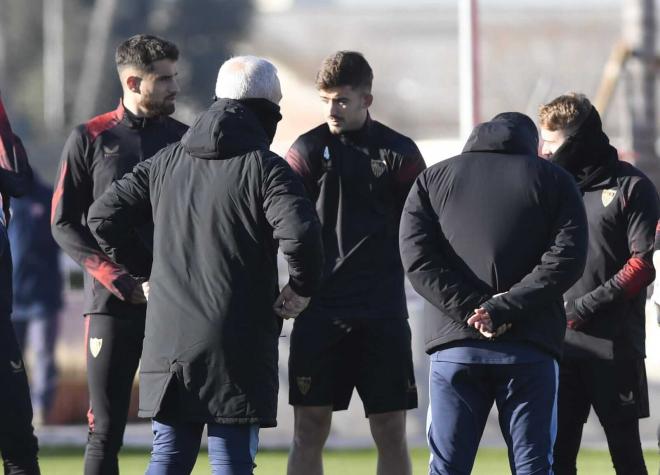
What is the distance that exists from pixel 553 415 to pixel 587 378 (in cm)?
96

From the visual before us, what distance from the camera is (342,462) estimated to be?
10.1m

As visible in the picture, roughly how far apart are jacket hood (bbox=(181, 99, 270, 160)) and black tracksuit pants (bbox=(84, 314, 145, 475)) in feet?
4.30

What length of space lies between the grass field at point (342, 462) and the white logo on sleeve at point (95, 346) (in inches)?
113

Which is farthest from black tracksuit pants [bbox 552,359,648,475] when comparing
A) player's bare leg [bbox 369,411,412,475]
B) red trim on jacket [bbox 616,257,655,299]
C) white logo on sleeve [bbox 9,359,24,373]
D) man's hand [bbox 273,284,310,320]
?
white logo on sleeve [bbox 9,359,24,373]

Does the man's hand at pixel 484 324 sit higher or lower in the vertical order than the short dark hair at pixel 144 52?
lower

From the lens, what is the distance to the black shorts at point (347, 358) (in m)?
6.84

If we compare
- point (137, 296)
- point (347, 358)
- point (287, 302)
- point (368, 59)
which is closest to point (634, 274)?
point (347, 358)

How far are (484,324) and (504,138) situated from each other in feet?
2.39

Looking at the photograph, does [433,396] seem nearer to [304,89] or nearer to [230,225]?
[230,225]

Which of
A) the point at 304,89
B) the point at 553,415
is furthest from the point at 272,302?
the point at 304,89

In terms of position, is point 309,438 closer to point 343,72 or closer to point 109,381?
point 109,381

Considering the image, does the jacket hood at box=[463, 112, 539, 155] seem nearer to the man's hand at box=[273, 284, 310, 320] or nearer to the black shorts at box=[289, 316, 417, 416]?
the man's hand at box=[273, 284, 310, 320]

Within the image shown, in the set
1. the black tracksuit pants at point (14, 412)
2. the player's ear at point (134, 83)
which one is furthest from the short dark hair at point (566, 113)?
the black tracksuit pants at point (14, 412)

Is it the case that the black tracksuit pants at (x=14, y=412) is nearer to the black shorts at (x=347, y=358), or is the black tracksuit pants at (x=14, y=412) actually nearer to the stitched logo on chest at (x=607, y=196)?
the black shorts at (x=347, y=358)
